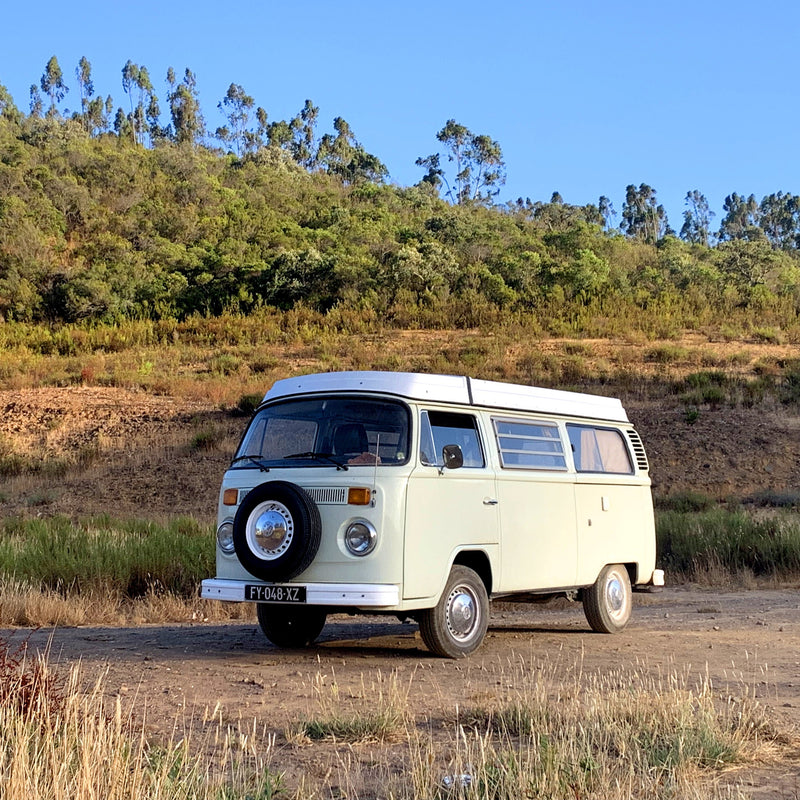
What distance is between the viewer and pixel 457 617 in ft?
30.8

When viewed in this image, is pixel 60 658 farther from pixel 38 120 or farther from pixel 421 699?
pixel 38 120

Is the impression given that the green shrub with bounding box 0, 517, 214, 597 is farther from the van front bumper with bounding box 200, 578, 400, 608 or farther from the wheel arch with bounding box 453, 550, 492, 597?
the van front bumper with bounding box 200, 578, 400, 608

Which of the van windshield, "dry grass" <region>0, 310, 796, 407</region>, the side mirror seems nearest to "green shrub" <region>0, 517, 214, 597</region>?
the van windshield

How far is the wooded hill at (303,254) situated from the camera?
49156mm

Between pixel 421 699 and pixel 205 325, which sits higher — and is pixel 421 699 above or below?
below

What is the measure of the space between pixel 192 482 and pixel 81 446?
5484mm

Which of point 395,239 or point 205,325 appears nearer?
point 205,325

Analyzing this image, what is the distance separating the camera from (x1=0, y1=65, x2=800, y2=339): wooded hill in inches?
1935

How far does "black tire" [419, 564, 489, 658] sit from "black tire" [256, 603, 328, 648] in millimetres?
1457

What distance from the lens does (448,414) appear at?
970cm

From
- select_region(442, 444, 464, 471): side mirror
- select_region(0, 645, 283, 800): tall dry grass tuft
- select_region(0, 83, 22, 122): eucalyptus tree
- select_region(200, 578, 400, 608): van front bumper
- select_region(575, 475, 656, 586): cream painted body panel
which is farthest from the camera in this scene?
select_region(0, 83, 22, 122): eucalyptus tree

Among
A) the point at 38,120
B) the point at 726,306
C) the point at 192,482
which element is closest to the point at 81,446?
the point at 192,482

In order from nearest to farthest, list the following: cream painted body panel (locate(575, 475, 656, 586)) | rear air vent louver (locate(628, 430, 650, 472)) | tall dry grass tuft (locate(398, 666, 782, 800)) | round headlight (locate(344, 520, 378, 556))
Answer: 1. tall dry grass tuft (locate(398, 666, 782, 800))
2. round headlight (locate(344, 520, 378, 556))
3. cream painted body panel (locate(575, 475, 656, 586))
4. rear air vent louver (locate(628, 430, 650, 472))

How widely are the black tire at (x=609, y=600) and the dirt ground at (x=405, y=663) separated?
0.20 m
